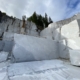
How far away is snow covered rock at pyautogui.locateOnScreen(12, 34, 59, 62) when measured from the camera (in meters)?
2.30

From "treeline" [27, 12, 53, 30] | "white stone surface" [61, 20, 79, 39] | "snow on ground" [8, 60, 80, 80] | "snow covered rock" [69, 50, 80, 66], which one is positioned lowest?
"snow on ground" [8, 60, 80, 80]

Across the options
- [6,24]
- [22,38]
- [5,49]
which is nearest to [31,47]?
[22,38]

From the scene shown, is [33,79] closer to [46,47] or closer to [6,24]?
[46,47]

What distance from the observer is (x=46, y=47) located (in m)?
2.93

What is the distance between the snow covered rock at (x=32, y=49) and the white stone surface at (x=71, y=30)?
2.38 ft

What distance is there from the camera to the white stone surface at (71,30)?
2861 millimetres

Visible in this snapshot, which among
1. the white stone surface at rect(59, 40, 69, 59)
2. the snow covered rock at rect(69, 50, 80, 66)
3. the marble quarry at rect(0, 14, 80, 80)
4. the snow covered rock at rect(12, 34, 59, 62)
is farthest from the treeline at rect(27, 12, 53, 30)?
the snow covered rock at rect(69, 50, 80, 66)

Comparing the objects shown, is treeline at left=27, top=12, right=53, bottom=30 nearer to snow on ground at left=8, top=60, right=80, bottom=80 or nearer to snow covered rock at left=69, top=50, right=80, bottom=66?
snow covered rock at left=69, top=50, right=80, bottom=66

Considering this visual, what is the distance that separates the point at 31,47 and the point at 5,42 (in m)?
1.20

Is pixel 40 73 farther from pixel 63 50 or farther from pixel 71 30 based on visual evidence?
pixel 71 30

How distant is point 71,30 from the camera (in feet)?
9.96

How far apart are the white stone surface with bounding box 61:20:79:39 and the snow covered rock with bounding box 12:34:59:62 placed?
725mm

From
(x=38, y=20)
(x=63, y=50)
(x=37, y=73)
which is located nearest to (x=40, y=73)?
(x=37, y=73)

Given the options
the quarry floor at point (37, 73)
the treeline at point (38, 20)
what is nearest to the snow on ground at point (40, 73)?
the quarry floor at point (37, 73)
